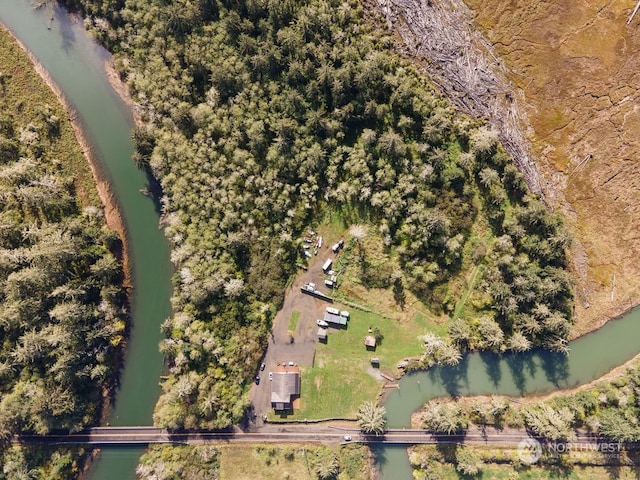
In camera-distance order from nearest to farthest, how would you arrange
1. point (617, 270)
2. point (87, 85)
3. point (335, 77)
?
point (335, 77)
point (617, 270)
point (87, 85)

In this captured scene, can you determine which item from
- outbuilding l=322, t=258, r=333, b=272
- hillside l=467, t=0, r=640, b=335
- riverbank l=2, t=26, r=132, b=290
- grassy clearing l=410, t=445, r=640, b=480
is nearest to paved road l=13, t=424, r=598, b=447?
grassy clearing l=410, t=445, r=640, b=480

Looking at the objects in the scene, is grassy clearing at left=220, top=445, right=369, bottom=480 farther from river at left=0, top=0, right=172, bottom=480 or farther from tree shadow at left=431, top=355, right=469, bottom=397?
tree shadow at left=431, top=355, right=469, bottom=397

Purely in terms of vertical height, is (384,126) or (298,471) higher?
(384,126)

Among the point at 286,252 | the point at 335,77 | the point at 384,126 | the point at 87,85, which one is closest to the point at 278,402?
the point at 286,252

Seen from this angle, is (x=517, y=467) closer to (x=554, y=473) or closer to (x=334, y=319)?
(x=554, y=473)

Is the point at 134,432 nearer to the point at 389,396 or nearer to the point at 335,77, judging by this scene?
the point at 389,396

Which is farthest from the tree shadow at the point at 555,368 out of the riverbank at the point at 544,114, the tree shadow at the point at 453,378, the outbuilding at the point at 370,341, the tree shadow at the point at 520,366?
the outbuilding at the point at 370,341
